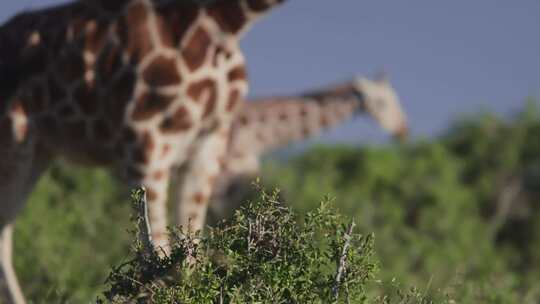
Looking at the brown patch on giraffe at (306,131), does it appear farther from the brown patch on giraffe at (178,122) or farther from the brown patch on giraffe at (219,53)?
the brown patch on giraffe at (178,122)

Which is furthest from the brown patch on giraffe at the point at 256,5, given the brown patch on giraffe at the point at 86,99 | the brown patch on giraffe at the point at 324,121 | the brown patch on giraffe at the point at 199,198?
the brown patch on giraffe at the point at 324,121

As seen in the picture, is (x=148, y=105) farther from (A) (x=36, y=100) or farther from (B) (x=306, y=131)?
(B) (x=306, y=131)

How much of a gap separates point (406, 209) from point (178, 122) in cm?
1149

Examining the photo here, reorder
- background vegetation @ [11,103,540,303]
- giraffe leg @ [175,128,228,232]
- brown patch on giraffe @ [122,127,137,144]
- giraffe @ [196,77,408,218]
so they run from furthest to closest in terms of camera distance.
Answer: giraffe @ [196,77,408,218]
background vegetation @ [11,103,540,303]
giraffe leg @ [175,128,228,232]
brown patch on giraffe @ [122,127,137,144]

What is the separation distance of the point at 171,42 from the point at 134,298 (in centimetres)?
365

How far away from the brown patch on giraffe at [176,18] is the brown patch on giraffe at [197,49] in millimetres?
63

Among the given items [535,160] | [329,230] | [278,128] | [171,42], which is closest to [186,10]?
[171,42]

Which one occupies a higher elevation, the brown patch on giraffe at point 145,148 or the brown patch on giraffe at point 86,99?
the brown patch on giraffe at point 86,99

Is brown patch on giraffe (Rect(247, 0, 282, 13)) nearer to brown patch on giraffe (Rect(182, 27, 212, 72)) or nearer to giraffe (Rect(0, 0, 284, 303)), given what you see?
giraffe (Rect(0, 0, 284, 303))

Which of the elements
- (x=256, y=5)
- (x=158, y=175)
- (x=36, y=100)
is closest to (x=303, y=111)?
(x=256, y=5)

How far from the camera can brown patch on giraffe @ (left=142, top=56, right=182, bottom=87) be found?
700cm

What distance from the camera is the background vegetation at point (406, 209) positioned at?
10.4m

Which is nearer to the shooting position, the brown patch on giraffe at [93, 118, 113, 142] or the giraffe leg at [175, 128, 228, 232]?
the brown patch on giraffe at [93, 118, 113, 142]

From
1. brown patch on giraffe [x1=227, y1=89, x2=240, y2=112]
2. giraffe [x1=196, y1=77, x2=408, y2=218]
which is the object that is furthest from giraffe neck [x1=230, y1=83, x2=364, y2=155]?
brown patch on giraffe [x1=227, y1=89, x2=240, y2=112]
